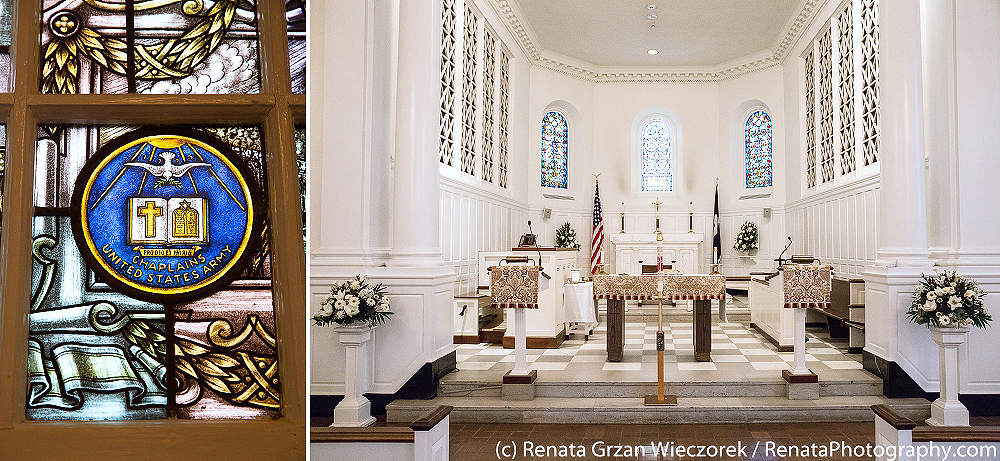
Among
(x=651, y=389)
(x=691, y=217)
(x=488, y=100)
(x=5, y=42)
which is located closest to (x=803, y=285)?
(x=651, y=389)

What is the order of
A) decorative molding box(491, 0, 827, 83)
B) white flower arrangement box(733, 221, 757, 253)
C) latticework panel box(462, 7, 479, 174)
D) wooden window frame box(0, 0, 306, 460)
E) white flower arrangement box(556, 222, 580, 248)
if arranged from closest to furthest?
wooden window frame box(0, 0, 306, 460), latticework panel box(462, 7, 479, 174), decorative molding box(491, 0, 827, 83), white flower arrangement box(556, 222, 580, 248), white flower arrangement box(733, 221, 757, 253)

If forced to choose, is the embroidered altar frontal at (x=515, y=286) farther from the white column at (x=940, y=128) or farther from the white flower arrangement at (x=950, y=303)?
the white column at (x=940, y=128)

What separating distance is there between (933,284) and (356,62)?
4.46 meters

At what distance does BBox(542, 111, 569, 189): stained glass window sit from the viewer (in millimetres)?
13594

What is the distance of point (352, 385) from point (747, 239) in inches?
405

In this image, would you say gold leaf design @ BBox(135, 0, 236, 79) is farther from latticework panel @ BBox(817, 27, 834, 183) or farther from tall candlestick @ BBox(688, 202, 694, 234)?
tall candlestick @ BBox(688, 202, 694, 234)

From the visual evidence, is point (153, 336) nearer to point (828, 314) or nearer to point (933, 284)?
point (933, 284)

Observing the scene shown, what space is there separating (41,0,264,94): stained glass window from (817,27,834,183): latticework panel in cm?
931

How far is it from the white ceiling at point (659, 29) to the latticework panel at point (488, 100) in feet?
3.67

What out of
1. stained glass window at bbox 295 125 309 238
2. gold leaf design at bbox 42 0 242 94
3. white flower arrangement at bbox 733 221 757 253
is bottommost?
white flower arrangement at bbox 733 221 757 253

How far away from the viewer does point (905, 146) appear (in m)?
5.30

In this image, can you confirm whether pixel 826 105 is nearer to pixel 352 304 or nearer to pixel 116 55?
pixel 352 304

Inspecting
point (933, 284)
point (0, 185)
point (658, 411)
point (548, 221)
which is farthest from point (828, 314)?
point (0, 185)

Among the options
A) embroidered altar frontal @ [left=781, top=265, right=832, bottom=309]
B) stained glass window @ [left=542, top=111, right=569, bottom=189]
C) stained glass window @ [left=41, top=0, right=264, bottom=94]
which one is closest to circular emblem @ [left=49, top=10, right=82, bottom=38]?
stained glass window @ [left=41, top=0, right=264, bottom=94]
